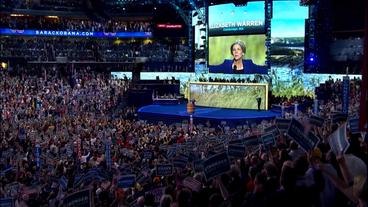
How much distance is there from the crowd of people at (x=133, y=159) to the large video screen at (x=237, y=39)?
28.2 feet

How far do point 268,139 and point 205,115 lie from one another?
22902mm

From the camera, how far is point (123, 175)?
1090cm

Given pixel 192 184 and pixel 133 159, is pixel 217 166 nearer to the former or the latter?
pixel 192 184

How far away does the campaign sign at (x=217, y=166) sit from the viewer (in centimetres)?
705

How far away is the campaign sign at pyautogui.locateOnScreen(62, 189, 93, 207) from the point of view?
23.3 feet

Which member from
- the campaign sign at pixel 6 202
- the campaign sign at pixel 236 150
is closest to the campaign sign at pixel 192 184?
the campaign sign at pixel 236 150

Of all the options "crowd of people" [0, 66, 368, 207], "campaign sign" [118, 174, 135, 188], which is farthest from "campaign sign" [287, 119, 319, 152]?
"campaign sign" [118, 174, 135, 188]

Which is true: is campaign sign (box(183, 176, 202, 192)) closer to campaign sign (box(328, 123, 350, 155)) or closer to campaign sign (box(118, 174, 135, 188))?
Answer: campaign sign (box(328, 123, 350, 155))

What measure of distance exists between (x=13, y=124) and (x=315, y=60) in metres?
23.9

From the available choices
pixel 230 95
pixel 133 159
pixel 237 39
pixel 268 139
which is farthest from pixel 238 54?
Result: pixel 268 139

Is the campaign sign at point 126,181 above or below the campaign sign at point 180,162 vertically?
below

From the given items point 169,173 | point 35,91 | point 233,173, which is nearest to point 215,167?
point 233,173

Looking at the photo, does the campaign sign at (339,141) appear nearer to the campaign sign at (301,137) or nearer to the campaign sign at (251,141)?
the campaign sign at (301,137)

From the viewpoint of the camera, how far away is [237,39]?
43.2m
